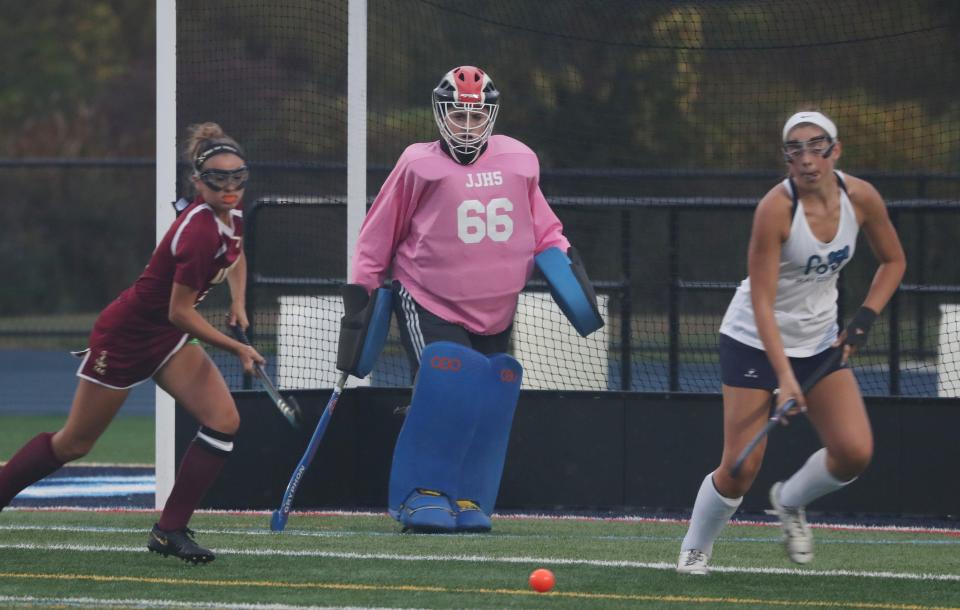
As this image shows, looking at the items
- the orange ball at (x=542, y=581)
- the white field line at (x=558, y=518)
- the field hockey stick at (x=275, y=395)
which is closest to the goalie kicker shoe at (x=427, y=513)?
the white field line at (x=558, y=518)

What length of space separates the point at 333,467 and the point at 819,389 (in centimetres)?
349

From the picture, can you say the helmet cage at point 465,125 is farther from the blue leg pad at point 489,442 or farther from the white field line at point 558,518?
the white field line at point 558,518

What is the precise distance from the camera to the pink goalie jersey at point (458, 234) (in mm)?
7801

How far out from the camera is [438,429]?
25.5ft

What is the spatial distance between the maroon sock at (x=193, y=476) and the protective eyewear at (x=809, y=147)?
2.39 metres

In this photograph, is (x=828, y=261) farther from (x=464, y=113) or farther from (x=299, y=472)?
(x=299, y=472)

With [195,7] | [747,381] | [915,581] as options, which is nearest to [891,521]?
[915,581]

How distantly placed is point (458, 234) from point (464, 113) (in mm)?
535

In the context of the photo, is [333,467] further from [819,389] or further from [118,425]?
[118,425]

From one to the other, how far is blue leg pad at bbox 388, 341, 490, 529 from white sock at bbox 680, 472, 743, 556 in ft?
Result: 4.98

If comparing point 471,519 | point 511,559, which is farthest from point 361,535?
point 511,559

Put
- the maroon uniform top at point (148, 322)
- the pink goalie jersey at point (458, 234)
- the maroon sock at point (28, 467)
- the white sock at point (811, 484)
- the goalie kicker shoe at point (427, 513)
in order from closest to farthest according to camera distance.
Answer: the white sock at point (811, 484) < the maroon uniform top at point (148, 322) < the maroon sock at point (28, 467) < the goalie kicker shoe at point (427, 513) < the pink goalie jersey at point (458, 234)

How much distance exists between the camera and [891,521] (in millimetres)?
8969

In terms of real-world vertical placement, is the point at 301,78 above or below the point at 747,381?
above
